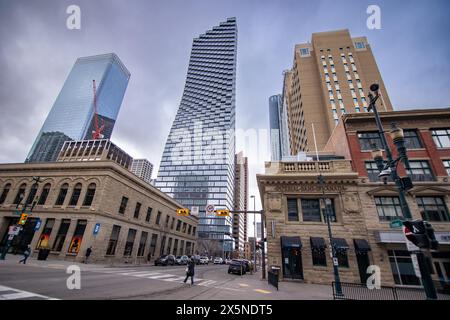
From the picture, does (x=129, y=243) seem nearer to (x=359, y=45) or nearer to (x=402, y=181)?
(x=402, y=181)

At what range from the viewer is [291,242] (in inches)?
690

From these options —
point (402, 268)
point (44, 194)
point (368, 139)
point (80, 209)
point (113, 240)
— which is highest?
point (368, 139)

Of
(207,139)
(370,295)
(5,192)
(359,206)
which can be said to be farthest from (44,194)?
(207,139)

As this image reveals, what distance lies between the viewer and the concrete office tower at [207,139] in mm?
105500

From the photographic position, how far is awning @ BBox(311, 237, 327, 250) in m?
17.0

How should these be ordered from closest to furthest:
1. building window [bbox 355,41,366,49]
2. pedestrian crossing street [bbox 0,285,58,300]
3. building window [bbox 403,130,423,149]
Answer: pedestrian crossing street [bbox 0,285,58,300] < building window [bbox 403,130,423,149] < building window [bbox 355,41,366,49]

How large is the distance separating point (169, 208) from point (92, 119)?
137 m

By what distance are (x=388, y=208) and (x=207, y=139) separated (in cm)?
11063

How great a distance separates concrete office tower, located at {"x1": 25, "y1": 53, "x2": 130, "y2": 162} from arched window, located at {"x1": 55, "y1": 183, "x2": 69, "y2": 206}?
130 m

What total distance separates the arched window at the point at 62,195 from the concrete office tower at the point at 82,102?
426 ft

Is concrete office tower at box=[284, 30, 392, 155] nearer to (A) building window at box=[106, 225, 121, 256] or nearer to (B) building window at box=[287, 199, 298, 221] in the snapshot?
(B) building window at box=[287, 199, 298, 221]

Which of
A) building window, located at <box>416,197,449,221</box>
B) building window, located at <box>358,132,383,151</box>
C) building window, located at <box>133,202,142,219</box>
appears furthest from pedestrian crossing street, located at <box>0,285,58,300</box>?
building window, located at <box>133,202,142,219</box>

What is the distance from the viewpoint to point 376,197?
18562mm

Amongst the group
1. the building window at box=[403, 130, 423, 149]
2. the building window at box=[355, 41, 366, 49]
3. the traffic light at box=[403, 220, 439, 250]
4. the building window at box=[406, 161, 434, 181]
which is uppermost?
the building window at box=[355, 41, 366, 49]
